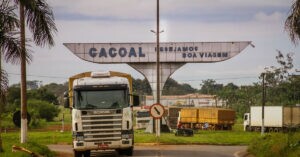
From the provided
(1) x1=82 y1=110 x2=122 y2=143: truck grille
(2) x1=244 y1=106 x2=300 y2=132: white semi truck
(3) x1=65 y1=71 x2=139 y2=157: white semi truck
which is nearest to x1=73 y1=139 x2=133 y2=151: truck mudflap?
(3) x1=65 y1=71 x2=139 y2=157: white semi truck

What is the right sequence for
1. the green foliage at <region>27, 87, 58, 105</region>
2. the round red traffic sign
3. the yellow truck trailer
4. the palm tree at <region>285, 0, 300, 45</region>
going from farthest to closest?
1. the green foliage at <region>27, 87, 58, 105</region>
2. the yellow truck trailer
3. the round red traffic sign
4. the palm tree at <region>285, 0, 300, 45</region>

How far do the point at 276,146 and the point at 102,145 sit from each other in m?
6.92

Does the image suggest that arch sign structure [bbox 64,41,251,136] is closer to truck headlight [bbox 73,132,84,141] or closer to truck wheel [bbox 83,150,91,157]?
truck wheel [bbox 83,150,91,157]

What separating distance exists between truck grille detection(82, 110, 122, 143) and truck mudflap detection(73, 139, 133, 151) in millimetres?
124

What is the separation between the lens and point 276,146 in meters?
23.7

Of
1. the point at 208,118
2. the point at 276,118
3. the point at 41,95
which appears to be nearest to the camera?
the point at 276,118

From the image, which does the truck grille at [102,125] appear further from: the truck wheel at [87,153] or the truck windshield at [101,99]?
the truck wheel at [87,153]

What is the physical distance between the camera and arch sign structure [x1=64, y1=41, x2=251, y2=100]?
1954 inches

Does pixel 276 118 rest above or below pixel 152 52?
below

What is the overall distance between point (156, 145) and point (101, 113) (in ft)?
37.8

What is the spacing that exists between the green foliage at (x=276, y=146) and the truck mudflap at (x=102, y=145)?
573 centimetres

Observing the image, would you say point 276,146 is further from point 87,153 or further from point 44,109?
point 44,109

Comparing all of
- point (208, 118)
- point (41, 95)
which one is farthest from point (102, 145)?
point (41, 95)

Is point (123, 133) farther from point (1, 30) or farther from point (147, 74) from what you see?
point (147, 74)
